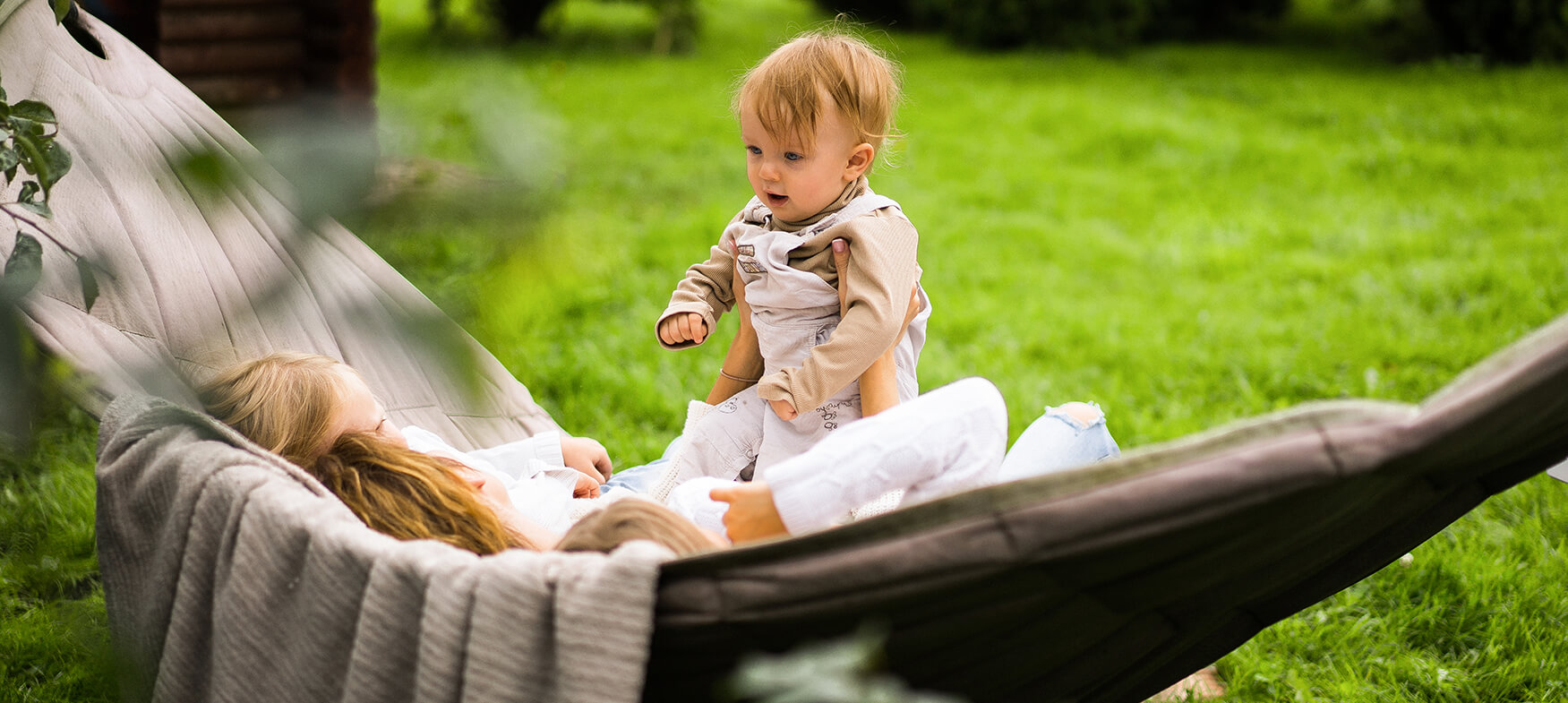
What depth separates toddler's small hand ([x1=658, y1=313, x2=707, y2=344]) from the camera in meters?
1.96

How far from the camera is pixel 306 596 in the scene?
4.31 ft

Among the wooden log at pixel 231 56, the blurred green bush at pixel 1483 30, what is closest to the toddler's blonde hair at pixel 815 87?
the wooden log at pixel 231 56

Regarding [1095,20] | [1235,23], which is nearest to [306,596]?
[1095,20]

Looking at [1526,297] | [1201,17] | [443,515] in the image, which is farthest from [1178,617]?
[1201,17]

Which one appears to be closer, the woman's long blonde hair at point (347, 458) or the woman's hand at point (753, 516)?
the woman's hand at point (753, 516)

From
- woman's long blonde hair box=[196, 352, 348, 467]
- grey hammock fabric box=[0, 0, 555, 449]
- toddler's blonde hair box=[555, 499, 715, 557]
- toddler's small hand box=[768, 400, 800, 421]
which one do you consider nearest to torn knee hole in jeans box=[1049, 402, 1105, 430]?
toddler's small hand box=[768, 400, 800, 421]

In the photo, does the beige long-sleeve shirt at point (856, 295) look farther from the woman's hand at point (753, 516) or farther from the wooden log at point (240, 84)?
the wooden log at point (240, 84)

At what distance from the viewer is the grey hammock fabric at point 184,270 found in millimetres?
552

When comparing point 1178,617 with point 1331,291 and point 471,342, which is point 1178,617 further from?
point 1331,291

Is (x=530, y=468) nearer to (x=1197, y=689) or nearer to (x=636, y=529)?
(x=636, y=529)

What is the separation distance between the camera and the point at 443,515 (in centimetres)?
168

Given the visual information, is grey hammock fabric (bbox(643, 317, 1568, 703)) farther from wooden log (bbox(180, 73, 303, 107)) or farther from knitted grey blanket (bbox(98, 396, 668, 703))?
wooden log (bbox(180, 73, 303, 107))

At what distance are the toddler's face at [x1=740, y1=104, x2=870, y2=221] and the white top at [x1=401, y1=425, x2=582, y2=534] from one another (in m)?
0.67

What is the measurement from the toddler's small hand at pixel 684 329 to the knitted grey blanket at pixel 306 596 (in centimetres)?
68
